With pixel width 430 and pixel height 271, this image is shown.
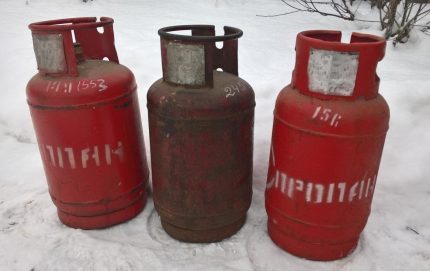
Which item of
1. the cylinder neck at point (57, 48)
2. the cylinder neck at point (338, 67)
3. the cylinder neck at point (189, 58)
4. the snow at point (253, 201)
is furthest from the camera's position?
the snow at point (253, 201)

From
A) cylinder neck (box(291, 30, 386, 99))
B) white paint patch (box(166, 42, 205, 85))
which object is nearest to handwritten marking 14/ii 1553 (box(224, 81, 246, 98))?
white paint patch (box(166, 42, 205, 85))

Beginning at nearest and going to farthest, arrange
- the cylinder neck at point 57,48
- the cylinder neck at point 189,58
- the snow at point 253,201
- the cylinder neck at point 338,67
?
the cylinder neck at point 338,67, the cylinder neck at point 189,58, the cylinder neck at point 57,48, the snow at point 253,201

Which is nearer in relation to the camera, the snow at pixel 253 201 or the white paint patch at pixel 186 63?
the white paint patch at pixel 186 63

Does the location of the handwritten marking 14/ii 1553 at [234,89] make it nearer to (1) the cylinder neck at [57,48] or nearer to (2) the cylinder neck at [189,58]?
(2) the cylinder neck at [189,58]

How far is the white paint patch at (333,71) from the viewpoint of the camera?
149 cm

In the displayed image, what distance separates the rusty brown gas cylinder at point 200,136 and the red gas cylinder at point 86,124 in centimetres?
22

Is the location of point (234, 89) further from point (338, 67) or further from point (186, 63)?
point (338, 67)

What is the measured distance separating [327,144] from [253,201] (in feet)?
2.86

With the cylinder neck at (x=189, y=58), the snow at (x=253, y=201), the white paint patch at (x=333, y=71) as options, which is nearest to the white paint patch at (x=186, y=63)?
the cylinder neck at (x=189, y=58)

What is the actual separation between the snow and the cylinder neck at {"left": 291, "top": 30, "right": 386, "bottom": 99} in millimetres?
870

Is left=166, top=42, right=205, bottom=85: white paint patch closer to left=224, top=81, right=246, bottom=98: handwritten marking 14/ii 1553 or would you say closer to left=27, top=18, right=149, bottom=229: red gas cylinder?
left=224, top=81, right=246, bottom=98: handwritten marking 14/ii 1553

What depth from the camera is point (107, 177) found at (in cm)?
198

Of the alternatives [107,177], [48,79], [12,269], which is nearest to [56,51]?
[48,79]

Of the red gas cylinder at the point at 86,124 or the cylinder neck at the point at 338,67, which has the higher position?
the cylinder neck at the point at 338,67
